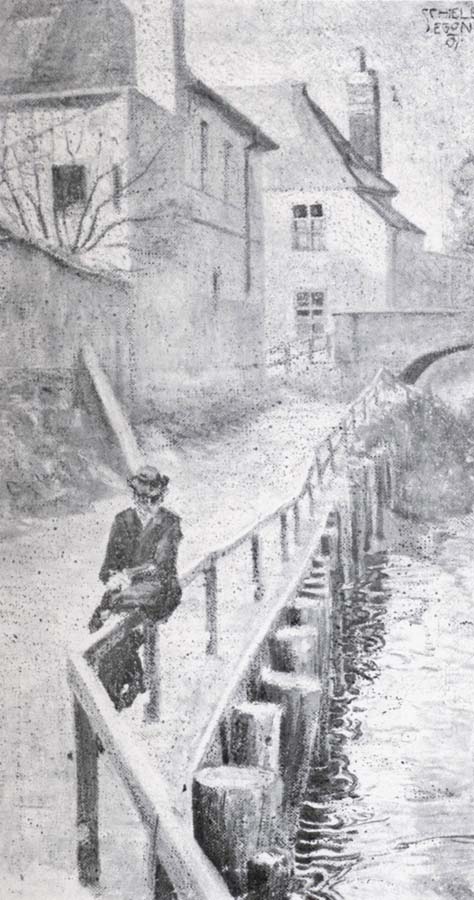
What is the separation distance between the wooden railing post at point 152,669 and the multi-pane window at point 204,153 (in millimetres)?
2002

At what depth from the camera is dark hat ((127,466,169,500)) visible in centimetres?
452

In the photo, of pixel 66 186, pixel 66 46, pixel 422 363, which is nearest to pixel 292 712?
pixel 422 363

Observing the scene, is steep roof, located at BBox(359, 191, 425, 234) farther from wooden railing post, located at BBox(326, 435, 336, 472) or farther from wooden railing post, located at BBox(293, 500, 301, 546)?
wooden railing post, located at BBox(293, 500, 301, 546)

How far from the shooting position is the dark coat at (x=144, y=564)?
14.5ft

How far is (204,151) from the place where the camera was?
485 centimetres

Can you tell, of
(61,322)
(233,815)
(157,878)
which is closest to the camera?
(233,815)

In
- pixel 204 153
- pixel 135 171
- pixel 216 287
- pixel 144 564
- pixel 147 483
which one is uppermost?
pixel 204 153

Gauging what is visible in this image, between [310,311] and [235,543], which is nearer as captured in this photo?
[235,543]

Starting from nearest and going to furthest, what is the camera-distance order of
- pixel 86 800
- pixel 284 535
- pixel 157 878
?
pixel 157 878
pixel 86 800
pixel 284 535

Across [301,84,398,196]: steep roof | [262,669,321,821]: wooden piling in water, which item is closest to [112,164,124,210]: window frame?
[301,84,398,196]: steep roof

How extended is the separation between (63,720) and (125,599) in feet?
1.75

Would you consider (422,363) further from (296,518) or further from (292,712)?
(292,712)

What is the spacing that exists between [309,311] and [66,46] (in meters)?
1.56

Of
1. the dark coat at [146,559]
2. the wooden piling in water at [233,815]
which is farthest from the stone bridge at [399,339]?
the wooden piling in water at [233,815]
